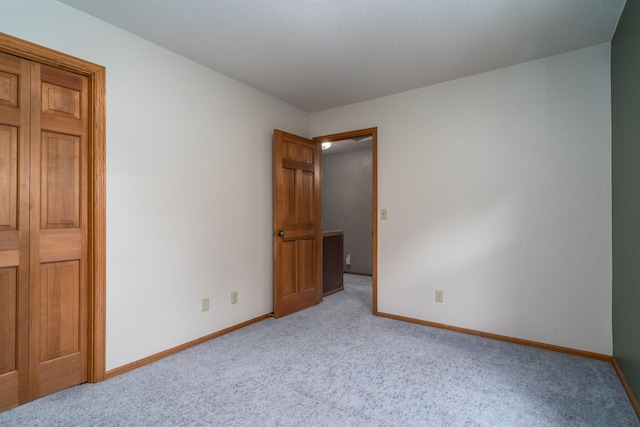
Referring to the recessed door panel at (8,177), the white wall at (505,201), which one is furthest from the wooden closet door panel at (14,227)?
the white wall at (505,201)

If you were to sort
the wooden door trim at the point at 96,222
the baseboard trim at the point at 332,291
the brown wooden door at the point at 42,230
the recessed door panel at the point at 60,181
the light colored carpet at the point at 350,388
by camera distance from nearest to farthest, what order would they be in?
the light colored carpet at the point at 350,388
the brown wooden door at the point at 42,230
the recessed door panel at the point at 60,181
the wooden door trim at the point at 96,222
the baseboard trim at the point at 332,291

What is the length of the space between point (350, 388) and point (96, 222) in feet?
6.56

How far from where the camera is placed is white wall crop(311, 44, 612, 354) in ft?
8.40

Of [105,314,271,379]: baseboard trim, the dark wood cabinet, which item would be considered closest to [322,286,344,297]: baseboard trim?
the dark wood cabinet

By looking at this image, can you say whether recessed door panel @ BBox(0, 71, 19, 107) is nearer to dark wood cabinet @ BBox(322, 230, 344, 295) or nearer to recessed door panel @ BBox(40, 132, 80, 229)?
recessed door panel @ BBox(40, 132, 80, 229)

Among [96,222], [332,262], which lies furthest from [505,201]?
[96,222]

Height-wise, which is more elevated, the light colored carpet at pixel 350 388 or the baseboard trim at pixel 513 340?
the baseboard trim at pixel 513 340

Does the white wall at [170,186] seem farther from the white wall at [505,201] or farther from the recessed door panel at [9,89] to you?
the white wall at [505,201]

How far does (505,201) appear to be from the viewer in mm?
2920

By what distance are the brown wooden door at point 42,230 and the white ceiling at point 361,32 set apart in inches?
25.5

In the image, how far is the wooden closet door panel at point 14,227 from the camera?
1.87 metres

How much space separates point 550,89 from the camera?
8.93 ft

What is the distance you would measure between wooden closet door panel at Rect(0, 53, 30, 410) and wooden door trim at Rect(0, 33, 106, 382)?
0.32m

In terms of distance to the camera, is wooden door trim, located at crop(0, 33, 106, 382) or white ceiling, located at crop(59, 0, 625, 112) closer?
white ceiling, located at crop(59, 0, 625, 112)
